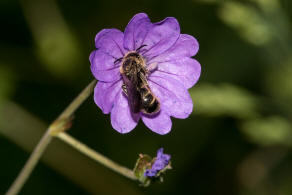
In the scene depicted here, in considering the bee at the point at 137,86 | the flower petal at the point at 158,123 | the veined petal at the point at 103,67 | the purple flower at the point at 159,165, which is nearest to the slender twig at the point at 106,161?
the purple flower at the point at 159,165

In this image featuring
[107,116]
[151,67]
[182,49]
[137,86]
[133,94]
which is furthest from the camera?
[107,116]

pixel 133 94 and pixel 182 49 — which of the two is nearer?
pixel 133 94

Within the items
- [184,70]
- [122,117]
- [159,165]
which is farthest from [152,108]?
[184,70]

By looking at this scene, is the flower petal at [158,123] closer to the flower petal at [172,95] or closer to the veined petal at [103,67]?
the flower petal at [172,95]

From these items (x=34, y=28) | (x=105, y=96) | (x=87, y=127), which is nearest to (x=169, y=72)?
(x=105, y=96)

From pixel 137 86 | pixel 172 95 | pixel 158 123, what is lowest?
pixel 158 123

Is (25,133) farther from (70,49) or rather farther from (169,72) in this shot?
(169,72)

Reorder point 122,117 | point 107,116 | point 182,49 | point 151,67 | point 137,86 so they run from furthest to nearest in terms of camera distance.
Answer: point 107,116, point 151,67, point 182,49, point 122,117, point 137,86

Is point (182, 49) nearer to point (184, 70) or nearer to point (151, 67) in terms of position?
point (184, 70)
